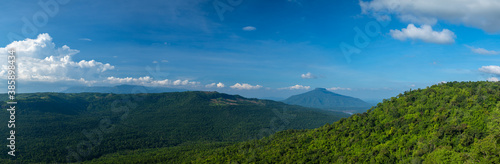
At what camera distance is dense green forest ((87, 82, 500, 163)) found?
43.2 metres

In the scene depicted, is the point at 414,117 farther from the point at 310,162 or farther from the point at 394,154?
the point at 310,162

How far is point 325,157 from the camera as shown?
6512cm

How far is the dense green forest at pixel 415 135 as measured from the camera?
4322cm

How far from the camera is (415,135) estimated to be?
55344 mm

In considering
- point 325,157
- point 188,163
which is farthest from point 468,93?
point 188,163

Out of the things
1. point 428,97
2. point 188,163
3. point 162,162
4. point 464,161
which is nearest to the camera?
point 464,161

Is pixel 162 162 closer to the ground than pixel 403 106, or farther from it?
closer to the ground

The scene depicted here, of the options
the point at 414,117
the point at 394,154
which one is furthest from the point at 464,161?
the point at 414,117

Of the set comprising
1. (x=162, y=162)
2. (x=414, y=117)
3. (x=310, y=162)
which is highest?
(x=414, y=117)

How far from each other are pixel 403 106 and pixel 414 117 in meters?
13.6

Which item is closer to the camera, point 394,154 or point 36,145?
point 394,154

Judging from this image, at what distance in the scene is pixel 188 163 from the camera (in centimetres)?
9944

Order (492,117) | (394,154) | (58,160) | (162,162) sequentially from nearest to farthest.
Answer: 1. (492,117)
2. (394,154)
3. (162,162)
4. (58,160)

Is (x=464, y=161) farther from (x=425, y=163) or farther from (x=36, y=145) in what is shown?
(x=36, y=145)
